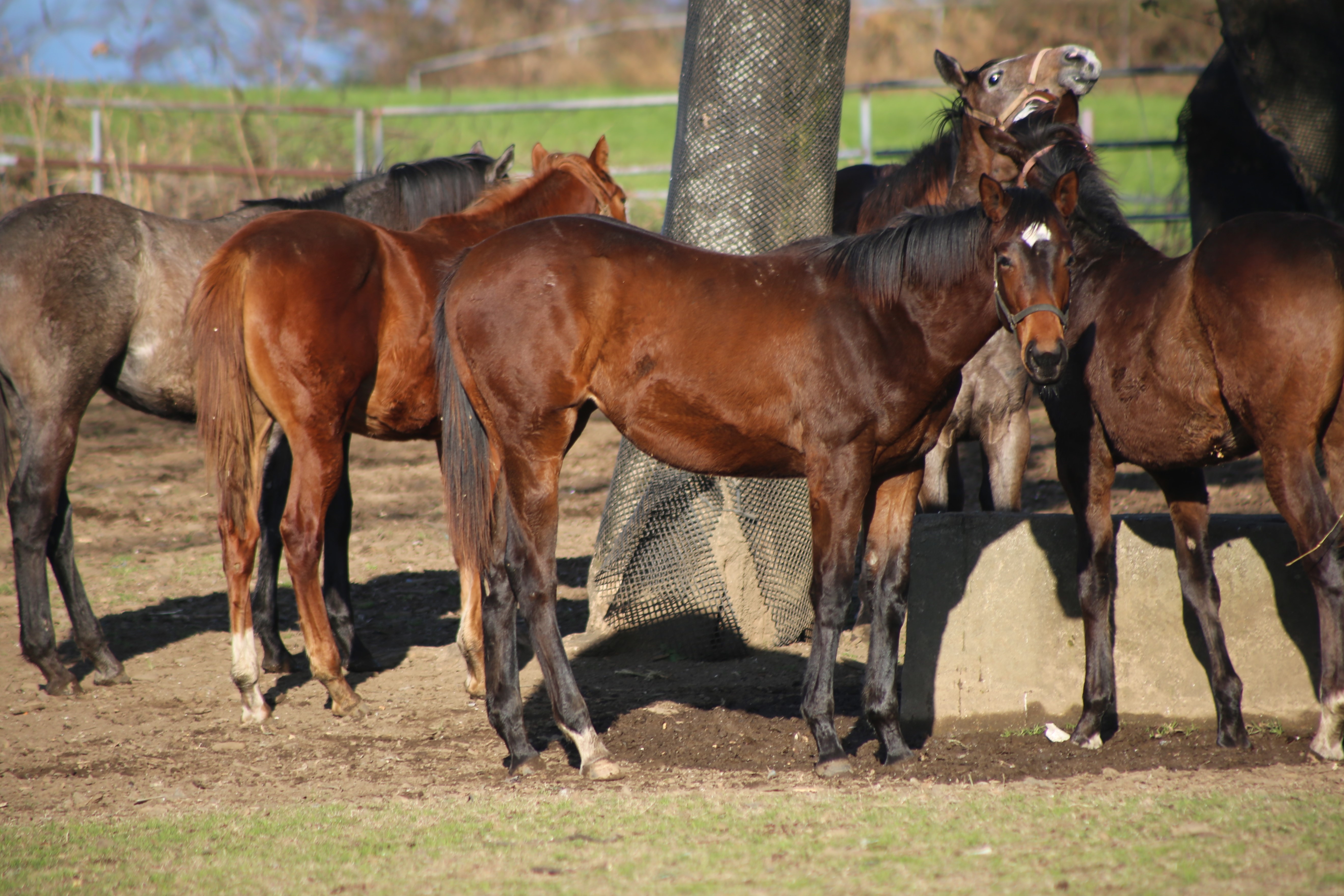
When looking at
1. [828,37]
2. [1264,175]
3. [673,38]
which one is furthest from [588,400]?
[673,38]

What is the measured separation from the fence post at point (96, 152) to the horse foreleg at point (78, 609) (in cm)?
793

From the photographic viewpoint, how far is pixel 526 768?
430 cm

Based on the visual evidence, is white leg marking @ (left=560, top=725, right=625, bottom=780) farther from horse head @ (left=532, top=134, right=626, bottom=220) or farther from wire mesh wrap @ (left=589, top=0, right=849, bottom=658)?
horse head @ (left=532, top=134, right=626, bottom=220)

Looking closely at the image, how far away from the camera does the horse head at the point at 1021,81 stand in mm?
5594

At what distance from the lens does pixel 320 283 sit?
17.2ft

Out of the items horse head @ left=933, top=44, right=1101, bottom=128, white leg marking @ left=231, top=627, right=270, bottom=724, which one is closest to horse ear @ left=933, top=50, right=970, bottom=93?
horse head @ left=933, top=44, right=1101, bottom=128

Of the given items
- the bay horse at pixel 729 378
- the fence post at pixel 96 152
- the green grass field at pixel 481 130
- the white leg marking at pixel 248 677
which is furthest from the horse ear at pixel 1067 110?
the fence post at pixel 96 152

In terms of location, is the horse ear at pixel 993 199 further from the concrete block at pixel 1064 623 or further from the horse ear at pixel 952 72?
the horse ear at pixel 952 72

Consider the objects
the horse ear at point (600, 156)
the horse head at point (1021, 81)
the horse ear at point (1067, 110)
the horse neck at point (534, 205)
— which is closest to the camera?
the horse ear at point (1067, 110)

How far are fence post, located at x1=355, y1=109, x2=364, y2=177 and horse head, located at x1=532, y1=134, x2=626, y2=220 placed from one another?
9544 millimetres

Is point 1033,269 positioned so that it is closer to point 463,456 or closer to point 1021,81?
point 463,456

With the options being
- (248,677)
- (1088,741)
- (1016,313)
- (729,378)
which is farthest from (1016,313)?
(248,677)

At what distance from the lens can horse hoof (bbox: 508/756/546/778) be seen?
14.1 feet

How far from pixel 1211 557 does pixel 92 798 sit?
4.37 metres
